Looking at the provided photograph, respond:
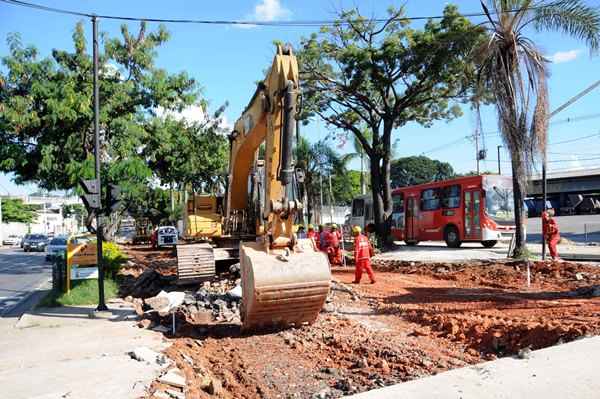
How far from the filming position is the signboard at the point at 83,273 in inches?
558

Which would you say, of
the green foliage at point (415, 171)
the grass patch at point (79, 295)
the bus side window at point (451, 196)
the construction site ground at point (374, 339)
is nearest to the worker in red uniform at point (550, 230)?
the construction site ground at point (374, 339)

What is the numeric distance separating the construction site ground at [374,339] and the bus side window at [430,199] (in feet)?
45.1

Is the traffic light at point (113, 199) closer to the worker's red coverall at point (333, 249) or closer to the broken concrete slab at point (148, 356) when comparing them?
the broken concrete slab at point (148, 356)

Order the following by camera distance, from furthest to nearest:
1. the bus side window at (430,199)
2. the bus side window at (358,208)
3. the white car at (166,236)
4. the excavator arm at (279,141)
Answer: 1. the bus side window at (358,208)
2. the white car at (166,236)
3. the bus side window at (430,199)
4. the excavator arm at (279,141)

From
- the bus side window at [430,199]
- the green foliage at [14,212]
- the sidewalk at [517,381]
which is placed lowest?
the sidewalk at [517,381]

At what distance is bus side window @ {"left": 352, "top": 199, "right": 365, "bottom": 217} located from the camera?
35.8 metres

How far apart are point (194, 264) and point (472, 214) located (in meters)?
15.3

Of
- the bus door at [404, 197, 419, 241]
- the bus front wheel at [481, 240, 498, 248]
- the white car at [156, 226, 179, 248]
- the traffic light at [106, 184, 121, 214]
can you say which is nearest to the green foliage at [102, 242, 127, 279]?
the traffic light at [106, 184, 121, 214]

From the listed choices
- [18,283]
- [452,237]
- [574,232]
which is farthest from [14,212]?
[574,232]

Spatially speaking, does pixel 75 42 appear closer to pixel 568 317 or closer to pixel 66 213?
pixel 568 317

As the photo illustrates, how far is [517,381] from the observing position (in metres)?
5.16

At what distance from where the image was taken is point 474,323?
8570 mm

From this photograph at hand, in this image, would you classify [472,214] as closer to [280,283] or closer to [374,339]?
[374,339]

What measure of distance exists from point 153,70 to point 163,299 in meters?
10.7
